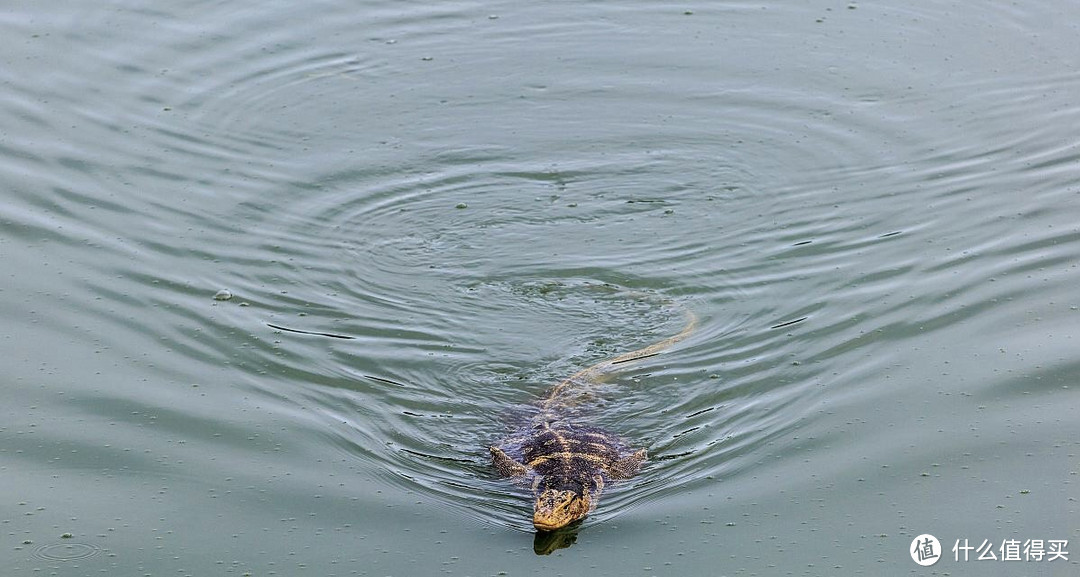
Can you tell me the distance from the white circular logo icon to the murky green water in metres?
0.13

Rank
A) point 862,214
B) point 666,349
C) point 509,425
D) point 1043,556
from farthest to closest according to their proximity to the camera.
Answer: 1. point 862,214
2. point 666,349
3. point 509,425
4. point 1043,556

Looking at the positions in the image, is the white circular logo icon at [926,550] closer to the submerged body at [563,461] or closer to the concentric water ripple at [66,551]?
the submerged body at [563,461]

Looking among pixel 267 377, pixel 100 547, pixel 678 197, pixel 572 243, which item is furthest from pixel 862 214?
pixel 100 547

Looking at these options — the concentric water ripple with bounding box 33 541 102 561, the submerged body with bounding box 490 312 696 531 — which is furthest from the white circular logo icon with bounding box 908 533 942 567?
the concentric water ripple with bounding box 33 541 102 561

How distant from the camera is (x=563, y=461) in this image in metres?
10.2

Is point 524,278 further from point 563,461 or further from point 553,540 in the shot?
point 553,540

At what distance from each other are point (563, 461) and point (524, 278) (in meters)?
3.32

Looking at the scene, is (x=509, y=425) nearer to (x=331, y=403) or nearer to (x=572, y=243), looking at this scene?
(x=331, y=403)

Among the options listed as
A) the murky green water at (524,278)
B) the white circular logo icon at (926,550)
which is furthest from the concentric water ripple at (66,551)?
the white circular logo icon at (926,550)

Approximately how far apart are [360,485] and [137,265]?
3.98m

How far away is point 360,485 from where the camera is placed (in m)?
10.3

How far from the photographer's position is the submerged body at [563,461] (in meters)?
9.71

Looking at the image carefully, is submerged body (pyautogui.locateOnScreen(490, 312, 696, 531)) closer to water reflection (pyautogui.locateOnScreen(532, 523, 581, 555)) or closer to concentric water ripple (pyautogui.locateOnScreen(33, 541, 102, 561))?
water reflection (pyautogui.locateOnScreen(532, 523, 581, 555))

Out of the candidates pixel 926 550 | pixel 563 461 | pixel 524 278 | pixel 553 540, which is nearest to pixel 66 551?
pixel 553 540
